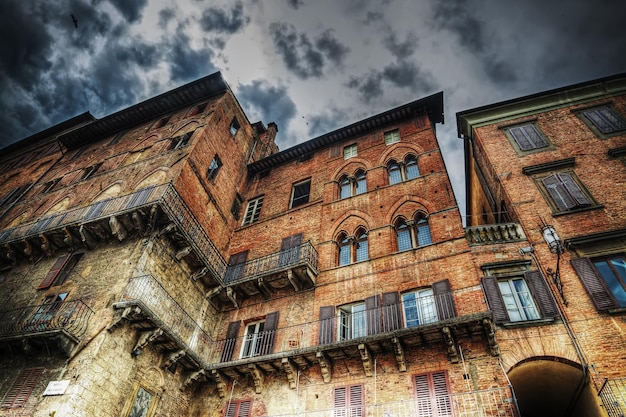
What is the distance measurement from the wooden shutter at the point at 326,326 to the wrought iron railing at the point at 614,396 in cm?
738

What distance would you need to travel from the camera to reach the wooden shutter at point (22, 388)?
1042 cm

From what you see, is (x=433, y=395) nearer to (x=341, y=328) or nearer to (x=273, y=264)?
(x=341, y=328)

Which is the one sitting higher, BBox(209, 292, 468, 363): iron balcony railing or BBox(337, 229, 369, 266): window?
A: BBox(337, 229, 369, 266): window

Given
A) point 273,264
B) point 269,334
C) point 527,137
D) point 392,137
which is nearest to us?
point 269,334

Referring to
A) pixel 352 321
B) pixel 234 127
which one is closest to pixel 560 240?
pixel 352 321

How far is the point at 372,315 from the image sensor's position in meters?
12.3

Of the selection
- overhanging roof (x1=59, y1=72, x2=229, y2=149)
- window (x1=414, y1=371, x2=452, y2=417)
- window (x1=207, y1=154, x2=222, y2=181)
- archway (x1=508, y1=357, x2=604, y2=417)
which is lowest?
window (x1=414, y1=371, x2=452, y2=417)

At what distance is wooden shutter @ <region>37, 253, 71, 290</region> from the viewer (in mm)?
13748

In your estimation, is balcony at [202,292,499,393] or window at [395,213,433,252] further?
window at [395,213,433,252]

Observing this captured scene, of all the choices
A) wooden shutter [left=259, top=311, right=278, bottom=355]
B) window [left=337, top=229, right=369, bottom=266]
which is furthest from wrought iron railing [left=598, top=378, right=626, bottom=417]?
wooden shutter [left=259, top=311, right=278, bottom=355]

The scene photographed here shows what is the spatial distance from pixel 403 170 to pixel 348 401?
10.4 metres

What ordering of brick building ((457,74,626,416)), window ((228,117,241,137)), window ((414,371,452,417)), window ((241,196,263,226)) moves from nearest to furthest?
window ((414,371,452,417)) < brick building ((457,74,626,416)) < window ((241,196,263,226)) < window ((228,117,241,137))

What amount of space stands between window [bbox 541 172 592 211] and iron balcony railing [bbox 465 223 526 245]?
1.86m

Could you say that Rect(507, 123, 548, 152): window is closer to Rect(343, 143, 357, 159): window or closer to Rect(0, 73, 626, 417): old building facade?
Rect(0, 73, 626, 417): old building facade
